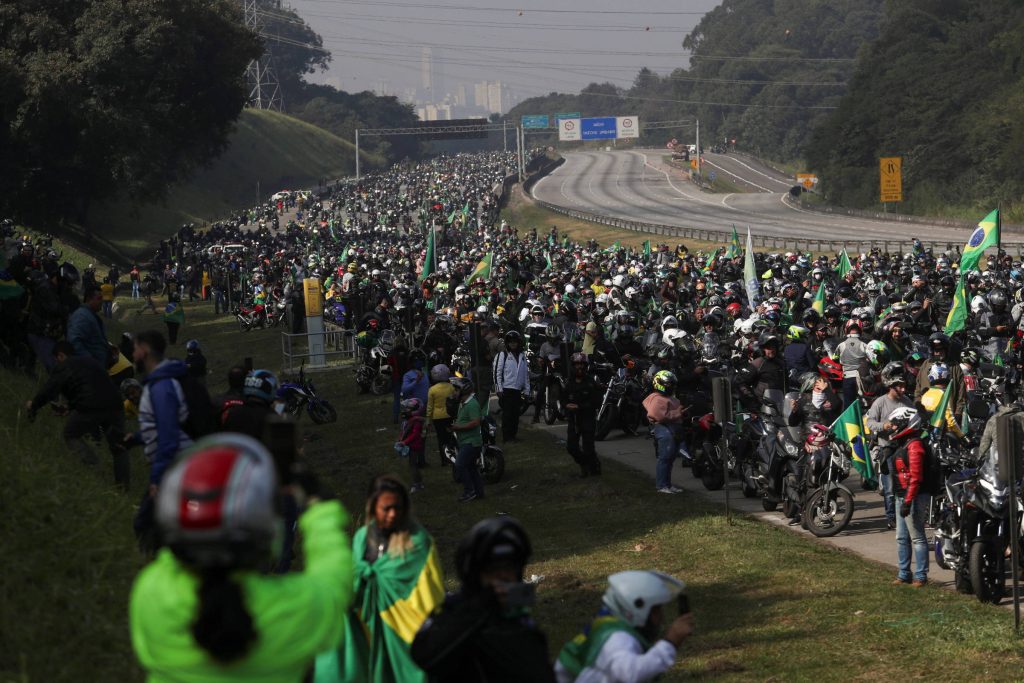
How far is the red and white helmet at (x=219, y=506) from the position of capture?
11.4ft

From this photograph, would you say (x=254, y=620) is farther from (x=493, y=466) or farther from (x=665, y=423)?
(x=493, y=466)

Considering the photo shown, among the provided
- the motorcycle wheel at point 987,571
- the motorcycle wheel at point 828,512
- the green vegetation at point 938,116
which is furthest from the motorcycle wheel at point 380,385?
the green vegetation at point 938,116

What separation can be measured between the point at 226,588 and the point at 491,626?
1.50 meters

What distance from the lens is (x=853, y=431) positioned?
48.1 ft

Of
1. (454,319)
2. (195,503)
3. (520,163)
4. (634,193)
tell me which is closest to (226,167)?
(520,163)

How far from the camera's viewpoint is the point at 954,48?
306ft

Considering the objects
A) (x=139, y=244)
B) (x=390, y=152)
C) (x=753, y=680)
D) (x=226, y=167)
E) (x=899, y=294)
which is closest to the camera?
(x=753, y=680)

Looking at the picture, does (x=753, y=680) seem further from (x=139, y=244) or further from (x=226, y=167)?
(x=226, y=167)

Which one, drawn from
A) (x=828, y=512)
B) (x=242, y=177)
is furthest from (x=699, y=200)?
(x=828, y=512)

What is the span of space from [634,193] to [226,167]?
39.5 meters

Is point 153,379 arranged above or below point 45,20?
below

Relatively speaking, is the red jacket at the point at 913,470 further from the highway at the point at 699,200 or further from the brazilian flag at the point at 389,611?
the highway at the point at 699,200

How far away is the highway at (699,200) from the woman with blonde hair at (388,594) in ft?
190

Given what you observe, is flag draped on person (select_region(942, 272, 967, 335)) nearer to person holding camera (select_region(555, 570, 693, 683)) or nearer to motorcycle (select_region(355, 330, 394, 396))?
motorcycle (select_region(355, 330, 394, 396))
